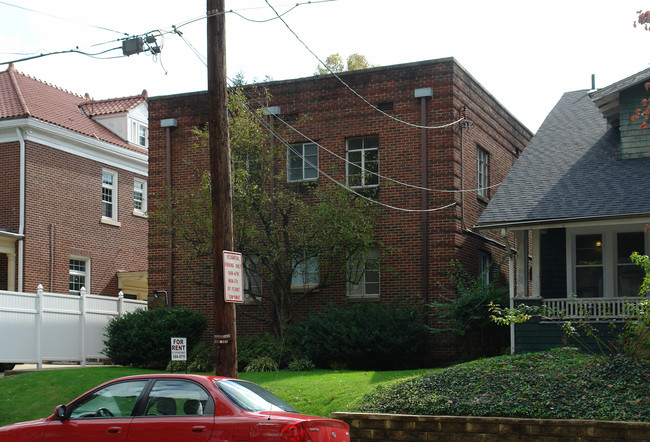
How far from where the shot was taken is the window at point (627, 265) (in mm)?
19688

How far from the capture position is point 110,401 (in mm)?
10156

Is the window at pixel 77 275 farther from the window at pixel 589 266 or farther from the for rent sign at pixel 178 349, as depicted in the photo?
the window at pixel 589 266

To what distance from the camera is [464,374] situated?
14.8 meters

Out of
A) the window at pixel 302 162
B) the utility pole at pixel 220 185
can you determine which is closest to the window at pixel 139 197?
the window at pixel 302 162

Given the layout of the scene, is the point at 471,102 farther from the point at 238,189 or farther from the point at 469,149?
the point at 238,189

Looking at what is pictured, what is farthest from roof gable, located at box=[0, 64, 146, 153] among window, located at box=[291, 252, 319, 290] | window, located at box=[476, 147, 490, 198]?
window, located at box=[476, 147, 490, 198]

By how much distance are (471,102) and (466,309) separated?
6819 millimetres

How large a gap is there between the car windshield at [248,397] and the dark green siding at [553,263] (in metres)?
12.1

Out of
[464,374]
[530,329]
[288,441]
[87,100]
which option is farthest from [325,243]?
[87,100]

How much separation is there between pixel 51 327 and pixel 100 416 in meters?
13.7

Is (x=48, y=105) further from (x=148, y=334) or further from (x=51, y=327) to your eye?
(x=148, y=334)

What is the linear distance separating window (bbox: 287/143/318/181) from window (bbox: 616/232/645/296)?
28.6 feet

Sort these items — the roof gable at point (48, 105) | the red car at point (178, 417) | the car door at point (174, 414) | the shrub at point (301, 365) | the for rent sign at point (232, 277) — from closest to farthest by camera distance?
the red car at point (178, 417), the car door at point (174, 414), the for rent sign at point (232, 277), the shrub at point (301, 365), the roof gable at point (48, 105)

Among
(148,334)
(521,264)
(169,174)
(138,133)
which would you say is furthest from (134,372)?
(138,133)
